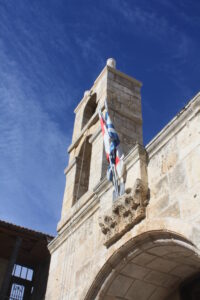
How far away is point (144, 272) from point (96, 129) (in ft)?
11.9

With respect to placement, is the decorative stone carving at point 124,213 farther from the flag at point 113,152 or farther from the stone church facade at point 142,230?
the flag at point 113,152

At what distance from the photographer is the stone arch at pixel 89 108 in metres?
9.38

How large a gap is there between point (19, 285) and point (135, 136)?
6563 millimetres

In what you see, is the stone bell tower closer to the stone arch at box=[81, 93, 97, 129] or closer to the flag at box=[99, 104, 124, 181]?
the stone arch at box=[81, 93, 97, 129]

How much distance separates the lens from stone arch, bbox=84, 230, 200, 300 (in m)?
5.00

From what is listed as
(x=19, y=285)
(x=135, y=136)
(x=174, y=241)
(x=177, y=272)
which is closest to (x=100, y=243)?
(x=177, y=272)

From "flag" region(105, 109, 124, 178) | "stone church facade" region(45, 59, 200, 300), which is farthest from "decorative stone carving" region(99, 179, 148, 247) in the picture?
"flag" region(105, 109, 124, 178)

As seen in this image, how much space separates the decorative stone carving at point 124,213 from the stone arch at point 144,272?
0.20m

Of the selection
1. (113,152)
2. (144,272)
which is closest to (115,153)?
(113,152)

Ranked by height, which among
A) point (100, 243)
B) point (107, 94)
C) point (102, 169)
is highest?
point (107, 94)

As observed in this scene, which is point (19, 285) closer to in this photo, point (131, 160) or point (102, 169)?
point (102, 169)

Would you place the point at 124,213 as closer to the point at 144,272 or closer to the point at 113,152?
the point at 144,272

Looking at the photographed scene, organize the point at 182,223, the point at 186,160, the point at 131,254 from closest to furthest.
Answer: the point at 182,223 → the point at 186,160 → the point at 131,254

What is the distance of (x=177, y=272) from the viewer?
5.44 meters
